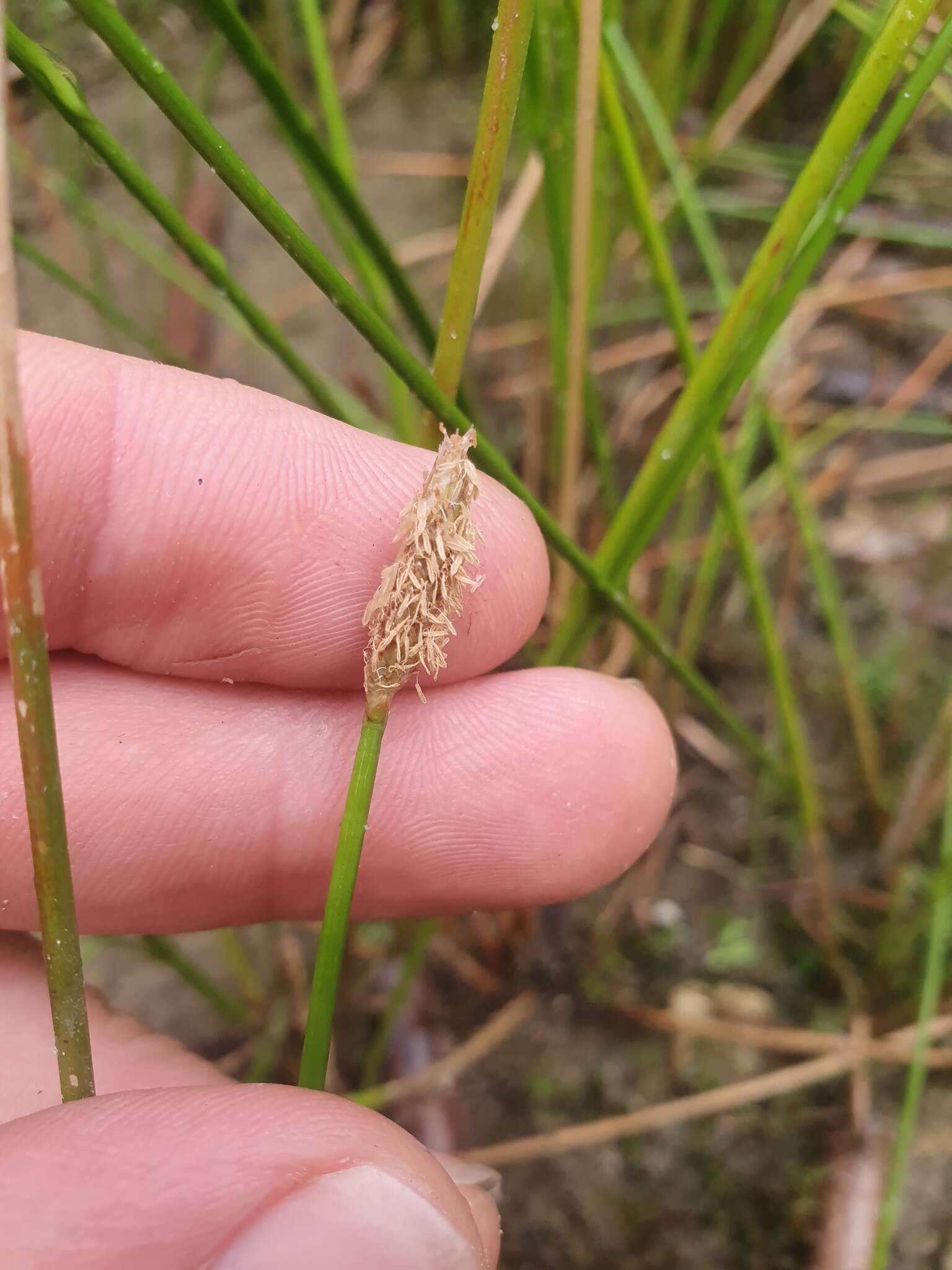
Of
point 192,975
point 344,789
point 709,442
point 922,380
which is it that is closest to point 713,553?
point 709,442

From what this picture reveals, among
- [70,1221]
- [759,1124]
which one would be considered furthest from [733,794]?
[70,1221]

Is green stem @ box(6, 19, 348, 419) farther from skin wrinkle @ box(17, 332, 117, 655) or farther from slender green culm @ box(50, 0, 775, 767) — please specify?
skin wrinkle @ box(17, 332, 117, 655)

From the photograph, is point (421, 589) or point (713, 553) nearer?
point (421, 589)

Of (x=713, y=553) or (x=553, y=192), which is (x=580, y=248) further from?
(x=713, y=553)

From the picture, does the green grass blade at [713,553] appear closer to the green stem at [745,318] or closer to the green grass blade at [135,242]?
the green stem at [745,318]

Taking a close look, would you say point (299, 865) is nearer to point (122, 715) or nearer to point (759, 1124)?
point (122, 715)

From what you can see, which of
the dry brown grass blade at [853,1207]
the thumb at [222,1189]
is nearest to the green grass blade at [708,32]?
the thumb at [222,1189]
